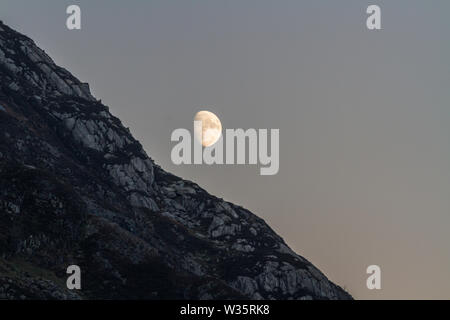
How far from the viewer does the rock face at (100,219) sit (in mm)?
87994

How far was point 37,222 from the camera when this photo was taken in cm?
9100

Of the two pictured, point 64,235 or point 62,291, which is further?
point 64,235

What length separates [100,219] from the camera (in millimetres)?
101000

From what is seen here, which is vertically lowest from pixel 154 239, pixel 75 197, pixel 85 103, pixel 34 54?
pixel 154 239

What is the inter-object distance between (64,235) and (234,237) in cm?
5841

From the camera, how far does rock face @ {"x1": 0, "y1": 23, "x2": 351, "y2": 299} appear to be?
8799 cm

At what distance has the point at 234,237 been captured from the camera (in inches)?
5600

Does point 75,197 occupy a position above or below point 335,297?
above

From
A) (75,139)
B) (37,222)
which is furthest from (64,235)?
(75,139)
